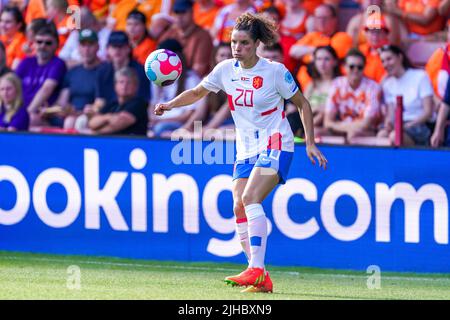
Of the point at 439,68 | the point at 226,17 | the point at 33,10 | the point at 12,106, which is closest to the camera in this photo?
the point at 439,68

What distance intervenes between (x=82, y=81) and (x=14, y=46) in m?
1.93

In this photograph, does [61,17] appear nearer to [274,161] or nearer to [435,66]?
[435,66]

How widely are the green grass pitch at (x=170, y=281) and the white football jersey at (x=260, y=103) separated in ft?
3.95

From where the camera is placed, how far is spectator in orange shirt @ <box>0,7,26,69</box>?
15281 millimetres

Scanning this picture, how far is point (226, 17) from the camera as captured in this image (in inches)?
544

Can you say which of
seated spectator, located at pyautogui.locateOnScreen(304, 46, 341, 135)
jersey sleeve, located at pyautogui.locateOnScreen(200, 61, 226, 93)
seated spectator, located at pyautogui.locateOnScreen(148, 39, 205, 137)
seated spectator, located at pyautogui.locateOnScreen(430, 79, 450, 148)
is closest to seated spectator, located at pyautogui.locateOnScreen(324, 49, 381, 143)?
seated spectator, located at pyautogui.locateOnScreen(304, 46, 341, 135)

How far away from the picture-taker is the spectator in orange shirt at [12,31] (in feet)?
50.1

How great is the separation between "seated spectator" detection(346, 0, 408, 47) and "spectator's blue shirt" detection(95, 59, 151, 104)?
253 cm

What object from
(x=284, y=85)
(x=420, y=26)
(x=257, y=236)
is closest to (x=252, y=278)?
(x=257, y=236)

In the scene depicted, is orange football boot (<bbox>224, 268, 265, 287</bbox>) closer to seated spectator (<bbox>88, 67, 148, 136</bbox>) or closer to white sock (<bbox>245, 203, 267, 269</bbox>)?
white sock (<bbox>245, 203, 267, 269</bbox>)

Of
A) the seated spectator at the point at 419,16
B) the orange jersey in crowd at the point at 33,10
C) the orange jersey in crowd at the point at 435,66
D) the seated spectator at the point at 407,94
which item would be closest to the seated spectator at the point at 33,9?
the orange jersey in crowd at the point at 33,10

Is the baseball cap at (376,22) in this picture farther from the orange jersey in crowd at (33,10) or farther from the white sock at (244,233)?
the orange jersey in crowd at (33,10)
